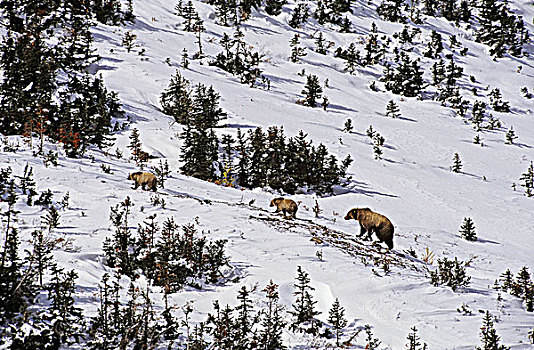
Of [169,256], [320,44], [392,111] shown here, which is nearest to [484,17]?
[320,44]

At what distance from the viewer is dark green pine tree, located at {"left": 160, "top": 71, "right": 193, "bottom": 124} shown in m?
24.5

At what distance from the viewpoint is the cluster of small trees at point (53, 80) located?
15.9 m

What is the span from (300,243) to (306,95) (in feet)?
85.2

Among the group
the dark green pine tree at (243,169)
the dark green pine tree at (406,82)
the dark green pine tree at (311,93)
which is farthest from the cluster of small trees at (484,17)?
the dark green pine tree at (243,169)

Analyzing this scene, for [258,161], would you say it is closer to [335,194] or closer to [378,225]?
[335,194]

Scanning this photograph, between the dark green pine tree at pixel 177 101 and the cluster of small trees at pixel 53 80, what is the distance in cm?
351

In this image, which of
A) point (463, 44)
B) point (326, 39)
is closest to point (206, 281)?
point (326, 39)

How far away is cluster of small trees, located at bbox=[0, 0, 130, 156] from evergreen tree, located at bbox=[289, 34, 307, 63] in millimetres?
20916

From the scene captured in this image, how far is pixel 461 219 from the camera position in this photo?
15.9 meters

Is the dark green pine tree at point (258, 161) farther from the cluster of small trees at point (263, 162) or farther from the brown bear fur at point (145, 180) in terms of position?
the brown bear fur at point (145, 180)

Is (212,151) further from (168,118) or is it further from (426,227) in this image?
(426,227)

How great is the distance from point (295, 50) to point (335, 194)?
94.6 ft

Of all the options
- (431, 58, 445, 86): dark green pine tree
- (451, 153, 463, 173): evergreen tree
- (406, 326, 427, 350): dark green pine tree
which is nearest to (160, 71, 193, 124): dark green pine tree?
(451, 153, 463, 173): evergreen tree

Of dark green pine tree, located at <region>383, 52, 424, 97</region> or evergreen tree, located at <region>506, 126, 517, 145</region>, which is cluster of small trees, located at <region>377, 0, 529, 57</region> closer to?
dark green pine tree, located at <region>383, 52, 424, 97</region>
